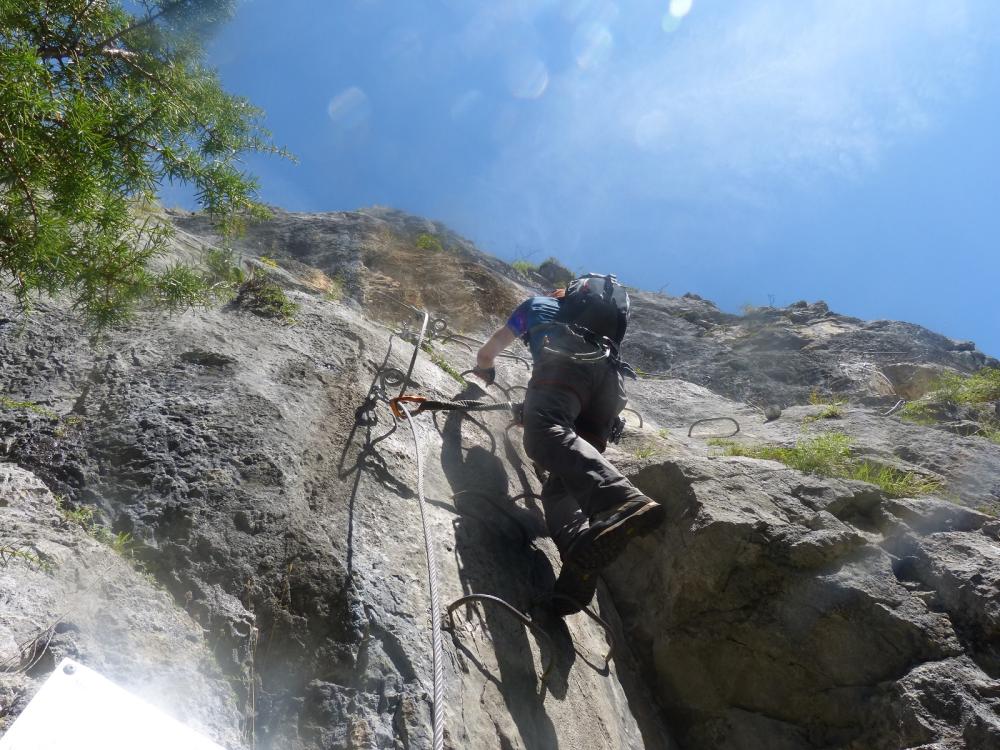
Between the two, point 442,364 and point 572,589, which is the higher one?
point 442,364

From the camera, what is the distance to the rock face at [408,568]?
2320mm

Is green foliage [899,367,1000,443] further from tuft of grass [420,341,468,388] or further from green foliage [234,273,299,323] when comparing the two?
green foliage [234,273,299,323]

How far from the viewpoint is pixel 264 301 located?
4.75 meters

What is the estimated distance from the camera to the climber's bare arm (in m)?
5.41

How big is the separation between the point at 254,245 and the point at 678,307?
7706 mm

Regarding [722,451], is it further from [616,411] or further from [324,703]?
[324,703]

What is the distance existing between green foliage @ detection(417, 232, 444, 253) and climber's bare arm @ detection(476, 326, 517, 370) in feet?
18.3

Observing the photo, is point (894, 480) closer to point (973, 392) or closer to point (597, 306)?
point (597, 306)

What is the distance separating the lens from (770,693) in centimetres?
373

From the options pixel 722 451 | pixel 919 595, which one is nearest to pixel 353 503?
pixel 919 595

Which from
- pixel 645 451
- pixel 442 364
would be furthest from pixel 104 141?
pixel 645 451

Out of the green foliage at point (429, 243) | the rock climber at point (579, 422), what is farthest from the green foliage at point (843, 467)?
the green foliage at point (429, 243)

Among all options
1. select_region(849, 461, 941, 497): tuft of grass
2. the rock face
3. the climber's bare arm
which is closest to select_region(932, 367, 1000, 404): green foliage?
the rock face

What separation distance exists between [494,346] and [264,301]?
182cm
